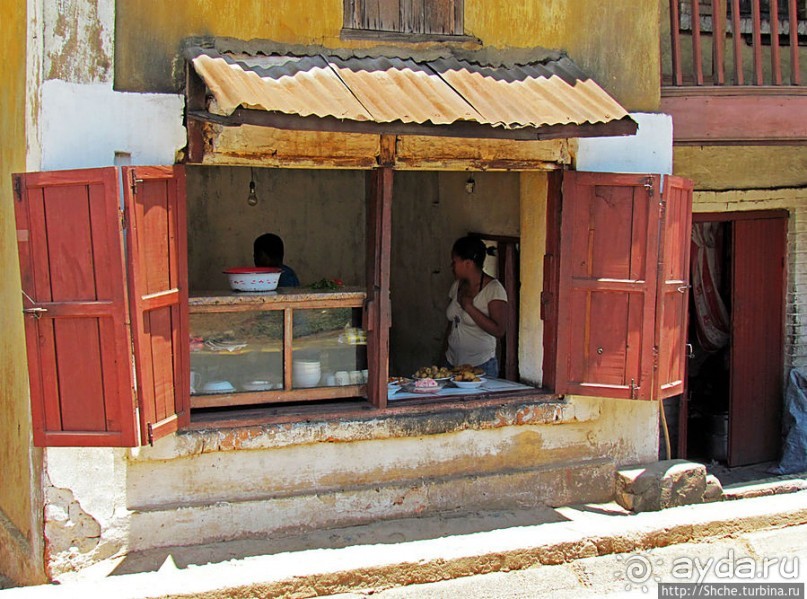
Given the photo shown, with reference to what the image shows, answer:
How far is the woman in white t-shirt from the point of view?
7.34 meters

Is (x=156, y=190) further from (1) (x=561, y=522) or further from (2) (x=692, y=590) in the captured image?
(2) (x=692, y=590)

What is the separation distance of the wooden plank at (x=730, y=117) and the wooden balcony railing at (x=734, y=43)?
130 mm

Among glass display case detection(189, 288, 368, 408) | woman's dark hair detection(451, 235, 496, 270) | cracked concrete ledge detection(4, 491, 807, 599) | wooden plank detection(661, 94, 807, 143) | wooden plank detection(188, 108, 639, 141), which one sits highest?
wooden plank detection(661, 94, 807, 143)

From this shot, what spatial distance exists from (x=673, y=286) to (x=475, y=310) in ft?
5.26

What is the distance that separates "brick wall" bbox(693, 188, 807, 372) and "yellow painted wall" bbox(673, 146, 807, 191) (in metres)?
0.08

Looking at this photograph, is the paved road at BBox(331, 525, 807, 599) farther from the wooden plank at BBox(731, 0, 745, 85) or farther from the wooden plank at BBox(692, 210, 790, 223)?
the wooden plank at BBox(731, 0, 745, 85)

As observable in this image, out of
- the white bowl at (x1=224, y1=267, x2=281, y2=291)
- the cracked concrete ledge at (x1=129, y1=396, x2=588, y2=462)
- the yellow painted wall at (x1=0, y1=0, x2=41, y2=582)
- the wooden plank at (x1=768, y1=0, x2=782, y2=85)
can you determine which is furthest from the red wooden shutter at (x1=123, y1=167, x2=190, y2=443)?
the wooden plank at (x1=768, y1=0, x2=782, y2=85)

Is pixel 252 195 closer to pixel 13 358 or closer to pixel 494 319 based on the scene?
pixel 494 319

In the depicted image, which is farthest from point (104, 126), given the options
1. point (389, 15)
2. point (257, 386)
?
point (389, 15)

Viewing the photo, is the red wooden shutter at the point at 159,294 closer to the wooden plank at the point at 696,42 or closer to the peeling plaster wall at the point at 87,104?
the peeling plaster wall at the point at 87,104

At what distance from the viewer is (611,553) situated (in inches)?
240

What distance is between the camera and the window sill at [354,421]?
5840 mm

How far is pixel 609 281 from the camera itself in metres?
6.42

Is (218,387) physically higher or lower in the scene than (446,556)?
higher
